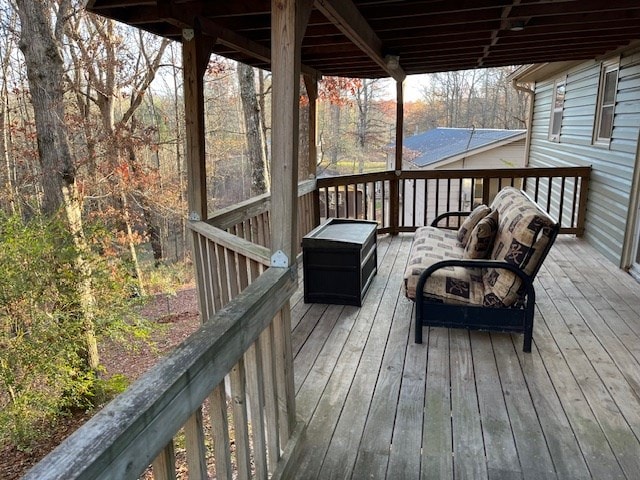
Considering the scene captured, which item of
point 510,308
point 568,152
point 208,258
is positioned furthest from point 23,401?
point 568,152

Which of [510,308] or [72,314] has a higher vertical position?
[510,308]

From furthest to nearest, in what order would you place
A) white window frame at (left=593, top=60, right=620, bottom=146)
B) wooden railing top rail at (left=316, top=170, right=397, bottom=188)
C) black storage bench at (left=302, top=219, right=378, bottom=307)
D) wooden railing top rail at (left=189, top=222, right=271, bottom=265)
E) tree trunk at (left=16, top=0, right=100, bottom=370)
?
tree trunk at (left=16, top=0, right=100, bottom=370) < wooden railing top rail at (left=316, top=170, right=397, bottom=188) < white window frame at (left=593, top=60, right=620, bottom=146) < black storage bench at (left=302, top=219, right=378, bottom=307) < wooden railing top rail at (left=189, top=222, right=271, bottom=265)

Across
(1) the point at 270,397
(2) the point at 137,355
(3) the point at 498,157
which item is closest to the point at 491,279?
(1) the point at 270,397

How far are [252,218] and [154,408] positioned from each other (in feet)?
10.8

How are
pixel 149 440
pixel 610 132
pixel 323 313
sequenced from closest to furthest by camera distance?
1. pixel 149 440
2. pixel 323 313
3. pixel 610 132

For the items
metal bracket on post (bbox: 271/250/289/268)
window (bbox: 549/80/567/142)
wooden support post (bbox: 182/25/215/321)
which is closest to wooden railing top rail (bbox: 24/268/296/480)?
metal bracket on post (bbox: 271/250/289/268)

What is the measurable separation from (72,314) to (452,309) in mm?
5547

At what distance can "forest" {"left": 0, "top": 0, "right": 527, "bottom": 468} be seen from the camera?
608 cm

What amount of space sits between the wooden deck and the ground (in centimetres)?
419

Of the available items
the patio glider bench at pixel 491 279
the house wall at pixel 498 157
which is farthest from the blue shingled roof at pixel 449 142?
the patio glider bench at pixel 491 279

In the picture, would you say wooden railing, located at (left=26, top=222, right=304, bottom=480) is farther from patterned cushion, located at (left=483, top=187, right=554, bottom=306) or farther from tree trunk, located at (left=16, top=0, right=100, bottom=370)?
tree trunk, located at (left=16, top=0, right=100, bottom=370)

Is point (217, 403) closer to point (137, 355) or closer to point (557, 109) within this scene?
point (557, 109)

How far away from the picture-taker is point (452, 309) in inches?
126

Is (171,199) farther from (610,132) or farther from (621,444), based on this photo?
(621,444)
